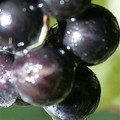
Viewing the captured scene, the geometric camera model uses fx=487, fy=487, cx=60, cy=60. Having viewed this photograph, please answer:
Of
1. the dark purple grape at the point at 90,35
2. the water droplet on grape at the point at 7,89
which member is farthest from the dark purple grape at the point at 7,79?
the dark purple grape at the point at 90,35

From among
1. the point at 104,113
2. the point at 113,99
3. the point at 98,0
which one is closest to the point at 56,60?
the point at 98,0

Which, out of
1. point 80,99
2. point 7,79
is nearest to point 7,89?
point 7,79

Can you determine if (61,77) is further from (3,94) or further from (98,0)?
(98,0)

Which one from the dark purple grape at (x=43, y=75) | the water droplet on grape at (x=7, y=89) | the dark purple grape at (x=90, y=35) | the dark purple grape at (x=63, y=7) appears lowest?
the water droplet on grape at (x=7, y=89)

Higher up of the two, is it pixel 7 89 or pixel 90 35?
pixel 90 35

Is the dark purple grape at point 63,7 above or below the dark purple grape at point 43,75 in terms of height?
above

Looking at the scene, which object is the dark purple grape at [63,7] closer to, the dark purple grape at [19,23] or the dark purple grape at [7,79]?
the dark purple grape at [19,23]

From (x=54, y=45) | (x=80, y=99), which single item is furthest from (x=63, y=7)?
(x=80, y=99)

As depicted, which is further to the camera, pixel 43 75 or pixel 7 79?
pixel 7 79

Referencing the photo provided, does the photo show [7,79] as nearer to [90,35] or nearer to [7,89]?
[7,89]

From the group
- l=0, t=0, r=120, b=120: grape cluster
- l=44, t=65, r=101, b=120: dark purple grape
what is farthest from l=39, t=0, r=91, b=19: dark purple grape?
l=44, t=65, r=101, b=120: dark purple grape
